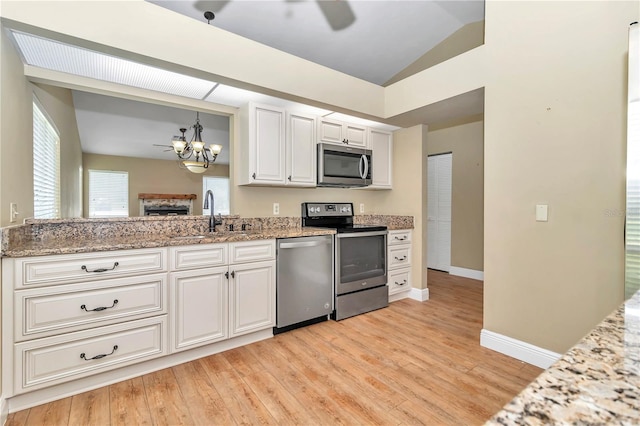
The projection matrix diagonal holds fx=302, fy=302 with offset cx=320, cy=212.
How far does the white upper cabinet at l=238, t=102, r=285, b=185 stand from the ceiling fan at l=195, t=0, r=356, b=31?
946mm

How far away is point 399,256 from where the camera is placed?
3750 millimetres

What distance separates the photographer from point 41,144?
2.83 metres

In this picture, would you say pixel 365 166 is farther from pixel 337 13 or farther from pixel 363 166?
pixel 337 13

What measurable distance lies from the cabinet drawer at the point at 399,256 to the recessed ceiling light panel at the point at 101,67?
2.65 metres

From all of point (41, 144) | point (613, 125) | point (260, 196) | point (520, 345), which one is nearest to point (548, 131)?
point (613, 125)

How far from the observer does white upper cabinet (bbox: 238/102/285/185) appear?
2936 millimetres

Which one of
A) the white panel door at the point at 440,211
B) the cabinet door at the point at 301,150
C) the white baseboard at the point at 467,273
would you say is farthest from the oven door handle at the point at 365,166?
the white baseboard at the point at 467,273

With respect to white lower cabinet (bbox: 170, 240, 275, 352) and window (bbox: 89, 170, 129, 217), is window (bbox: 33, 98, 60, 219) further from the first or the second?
window (bbox: 89, 170, 129, 217)

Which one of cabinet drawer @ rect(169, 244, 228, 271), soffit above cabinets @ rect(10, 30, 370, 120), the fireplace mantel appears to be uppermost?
soffit above cabinets @ rect(10, 30, 370, 120)

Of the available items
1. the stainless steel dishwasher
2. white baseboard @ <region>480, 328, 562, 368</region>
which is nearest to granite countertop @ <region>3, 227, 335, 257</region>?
the stainless steel dishwasher

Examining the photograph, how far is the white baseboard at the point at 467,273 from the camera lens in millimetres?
4797

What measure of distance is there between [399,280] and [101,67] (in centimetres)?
358

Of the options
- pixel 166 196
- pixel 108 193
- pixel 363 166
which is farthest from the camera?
pixel 166 196

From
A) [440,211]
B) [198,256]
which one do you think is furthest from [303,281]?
[440,211]
